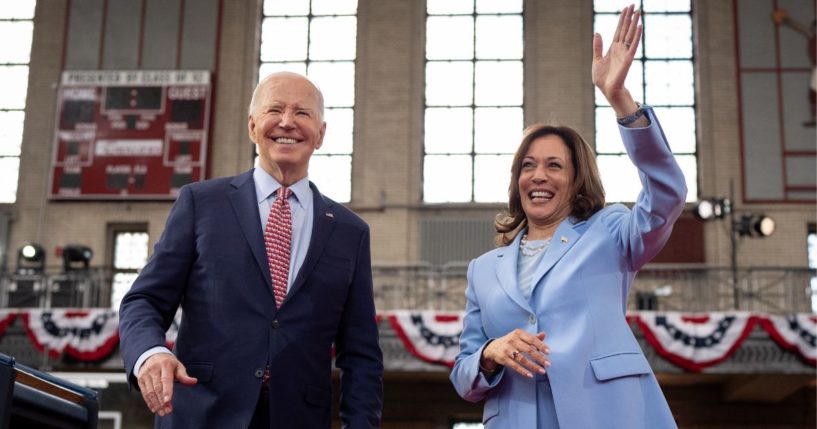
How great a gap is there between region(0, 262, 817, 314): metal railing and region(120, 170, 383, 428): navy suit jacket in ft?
41.5

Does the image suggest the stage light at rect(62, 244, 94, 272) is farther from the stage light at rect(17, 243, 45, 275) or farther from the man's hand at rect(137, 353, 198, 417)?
the man's hand at rect(137, 353, 198, 417)

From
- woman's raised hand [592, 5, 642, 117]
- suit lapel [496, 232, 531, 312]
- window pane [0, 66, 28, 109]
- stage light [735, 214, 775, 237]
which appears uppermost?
window pane [0, 66, 28, 109]

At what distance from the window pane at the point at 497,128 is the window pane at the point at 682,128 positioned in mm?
2488

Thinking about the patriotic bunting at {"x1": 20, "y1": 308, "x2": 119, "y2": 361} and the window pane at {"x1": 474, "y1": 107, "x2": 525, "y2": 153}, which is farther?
the window pane at {"x1": 474, "y1": 107, "x2": 525, "y2": 153}

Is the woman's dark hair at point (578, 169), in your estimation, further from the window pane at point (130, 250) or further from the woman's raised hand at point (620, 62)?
the window pane at point (130, 250)

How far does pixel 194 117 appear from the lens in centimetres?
1753

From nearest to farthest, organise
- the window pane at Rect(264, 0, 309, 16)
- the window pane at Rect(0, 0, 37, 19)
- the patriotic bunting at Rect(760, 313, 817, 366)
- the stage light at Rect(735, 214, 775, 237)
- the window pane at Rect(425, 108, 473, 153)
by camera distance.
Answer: the patriotic bunting at Rect(760, 313, 817, 366) < the stage light at Rect(735, 214, 775, 237) < the window pane at Rect(425, 108, 473, 153) < the window pane at Rect(264, 0, 309, 16) < the window pane at Rect(0, 0, 37, 19)

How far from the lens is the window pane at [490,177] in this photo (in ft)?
57.3

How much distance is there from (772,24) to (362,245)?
637 inches

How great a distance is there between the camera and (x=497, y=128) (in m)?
17.8

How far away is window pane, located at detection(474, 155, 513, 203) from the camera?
17469 mm

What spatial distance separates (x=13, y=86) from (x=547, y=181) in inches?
688

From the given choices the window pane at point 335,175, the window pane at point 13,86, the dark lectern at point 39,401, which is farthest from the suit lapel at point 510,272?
the window pane at point 13,86

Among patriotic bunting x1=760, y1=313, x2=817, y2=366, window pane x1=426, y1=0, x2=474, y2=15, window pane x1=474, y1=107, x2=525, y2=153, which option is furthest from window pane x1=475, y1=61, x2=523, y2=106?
patriotic bunting x1=760, y1=313, x2=817, y2=366
